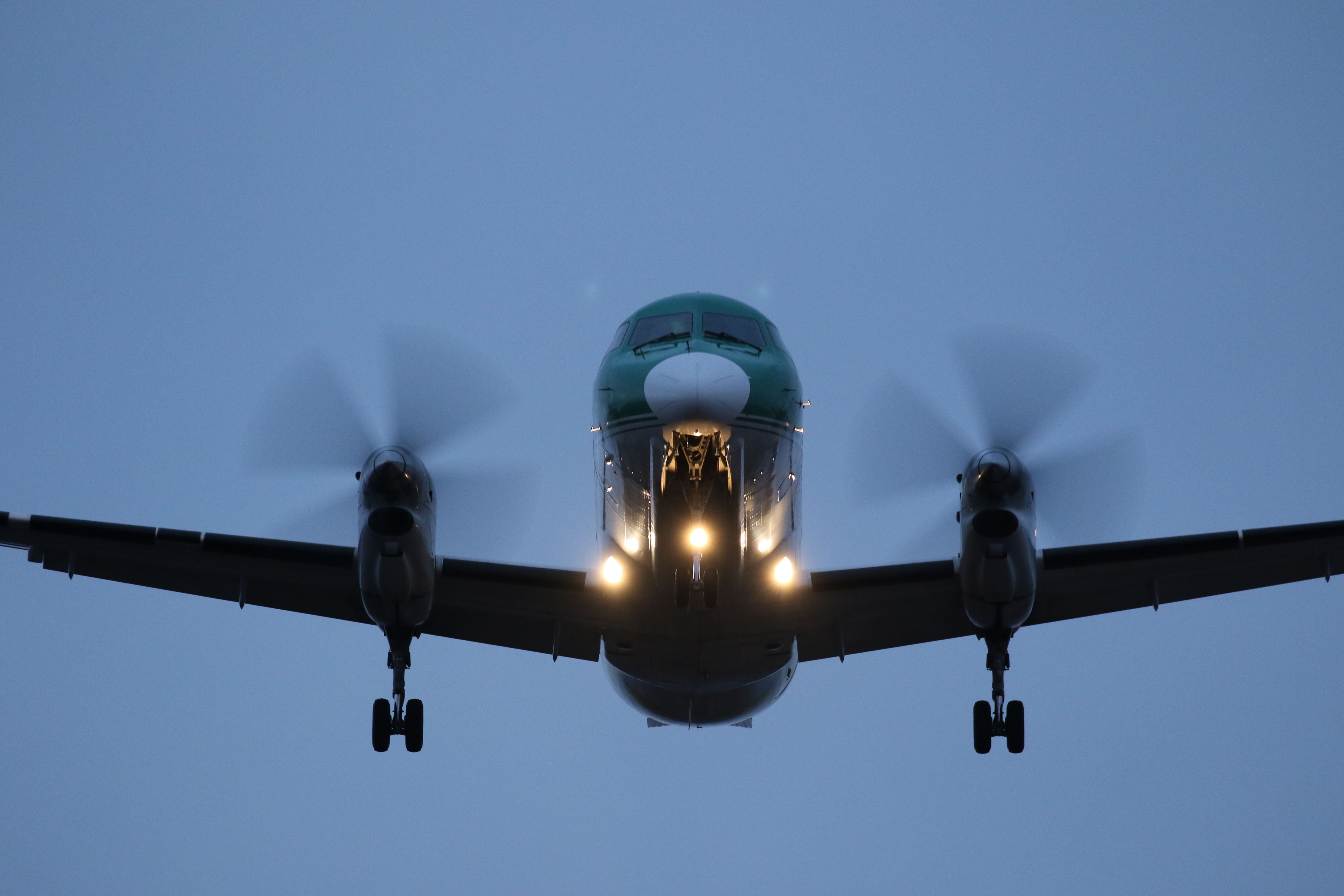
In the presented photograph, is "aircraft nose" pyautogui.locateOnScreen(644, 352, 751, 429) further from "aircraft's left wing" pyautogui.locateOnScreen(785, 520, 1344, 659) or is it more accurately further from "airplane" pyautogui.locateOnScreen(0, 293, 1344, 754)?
"aircraft's left wing" pyautogui.locateOnScreen(785, 520, 1344, 659)

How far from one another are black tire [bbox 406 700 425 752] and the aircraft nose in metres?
5.17

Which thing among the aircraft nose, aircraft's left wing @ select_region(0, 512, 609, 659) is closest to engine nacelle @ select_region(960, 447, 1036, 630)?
the aircraft nose

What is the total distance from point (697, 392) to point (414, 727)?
225 inches

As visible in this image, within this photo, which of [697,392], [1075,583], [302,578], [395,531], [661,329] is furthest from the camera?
[1075,583]

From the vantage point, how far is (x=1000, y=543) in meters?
13.8

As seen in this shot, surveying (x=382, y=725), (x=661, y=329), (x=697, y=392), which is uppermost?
(x=661, y=329)

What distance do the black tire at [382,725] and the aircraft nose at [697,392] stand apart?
5198mm

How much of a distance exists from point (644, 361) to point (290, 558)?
423 centimetres

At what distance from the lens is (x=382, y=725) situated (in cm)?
1553

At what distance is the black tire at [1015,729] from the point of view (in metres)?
15.6

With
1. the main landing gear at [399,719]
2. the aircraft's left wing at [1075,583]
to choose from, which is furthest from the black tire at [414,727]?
the aircraft's left wing at [1075,583]

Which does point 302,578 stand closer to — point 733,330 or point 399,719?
point 399,719

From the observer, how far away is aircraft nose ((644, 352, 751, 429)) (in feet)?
39.8

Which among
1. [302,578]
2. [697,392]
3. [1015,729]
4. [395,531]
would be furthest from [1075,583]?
[302,578]
